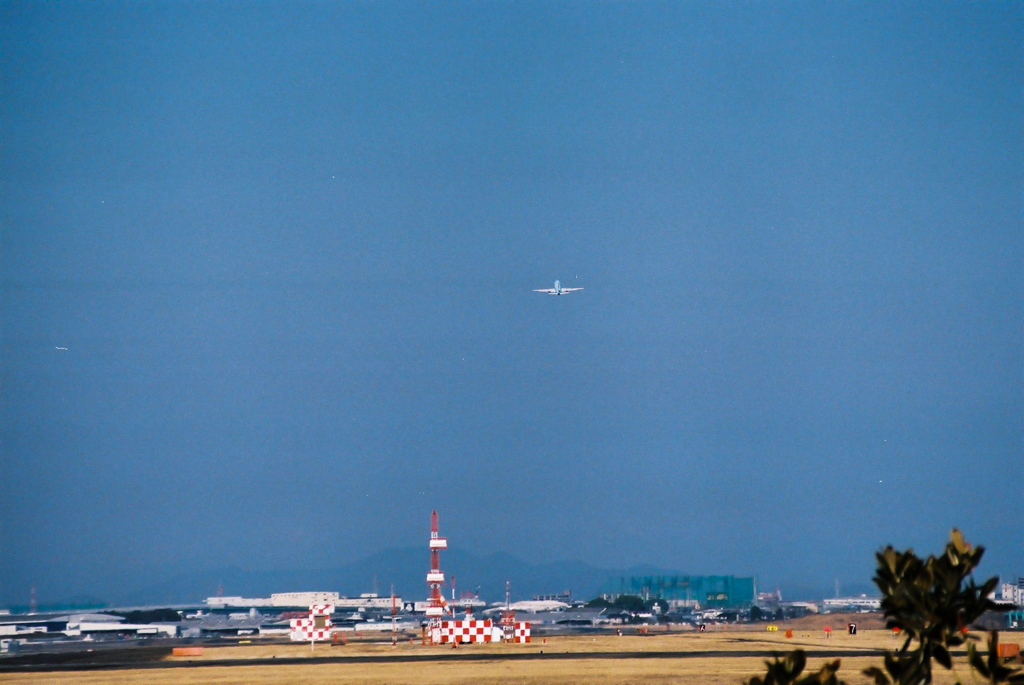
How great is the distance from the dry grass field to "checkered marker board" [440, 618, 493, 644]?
0.87 m

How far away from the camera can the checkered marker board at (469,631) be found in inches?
2146

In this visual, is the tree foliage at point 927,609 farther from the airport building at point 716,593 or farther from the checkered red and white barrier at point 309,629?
the airport building at point 716,593

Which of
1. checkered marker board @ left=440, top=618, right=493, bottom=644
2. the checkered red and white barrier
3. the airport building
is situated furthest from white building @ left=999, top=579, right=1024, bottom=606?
the checkered red and white barrier

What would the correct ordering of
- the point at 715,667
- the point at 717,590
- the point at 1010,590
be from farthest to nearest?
the point at 717,590 → the point at 1010,590 → the point at 715,667

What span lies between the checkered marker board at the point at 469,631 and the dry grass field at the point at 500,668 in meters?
0.87

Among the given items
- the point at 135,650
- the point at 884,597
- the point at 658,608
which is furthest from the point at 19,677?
the point at 658,608

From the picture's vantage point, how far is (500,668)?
40594mm

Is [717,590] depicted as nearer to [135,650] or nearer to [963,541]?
[135,650]

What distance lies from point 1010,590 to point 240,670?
134 meters

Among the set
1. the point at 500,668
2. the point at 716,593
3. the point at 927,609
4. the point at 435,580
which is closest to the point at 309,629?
the point at 435,580

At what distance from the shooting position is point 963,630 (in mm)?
10750

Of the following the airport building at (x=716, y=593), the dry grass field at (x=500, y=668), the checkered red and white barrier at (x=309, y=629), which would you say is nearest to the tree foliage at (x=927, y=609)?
the dry grass field at (x=500, y=668)

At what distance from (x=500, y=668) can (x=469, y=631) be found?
47.8ft

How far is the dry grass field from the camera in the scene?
3678 centimetres
